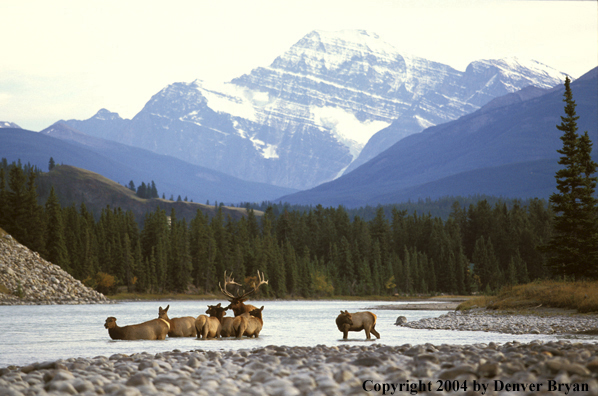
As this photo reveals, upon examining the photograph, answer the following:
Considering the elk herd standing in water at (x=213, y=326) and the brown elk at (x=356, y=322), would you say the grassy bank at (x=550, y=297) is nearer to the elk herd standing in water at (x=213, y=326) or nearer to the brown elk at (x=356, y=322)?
the brown elk at (x=356, y=322)

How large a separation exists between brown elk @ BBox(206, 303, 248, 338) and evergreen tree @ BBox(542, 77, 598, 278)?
35878 mm

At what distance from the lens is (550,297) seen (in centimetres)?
5034

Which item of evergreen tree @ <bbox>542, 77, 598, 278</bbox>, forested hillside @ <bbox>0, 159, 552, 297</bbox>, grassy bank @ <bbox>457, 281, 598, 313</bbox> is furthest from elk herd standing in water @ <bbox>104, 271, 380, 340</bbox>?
forested hillside @ <bbox>0, 159, 552, 297</bbox>

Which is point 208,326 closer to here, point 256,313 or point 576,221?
point 256,313

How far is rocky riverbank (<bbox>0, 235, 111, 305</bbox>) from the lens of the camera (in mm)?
88312

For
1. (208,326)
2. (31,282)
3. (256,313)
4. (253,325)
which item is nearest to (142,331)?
(208,326)

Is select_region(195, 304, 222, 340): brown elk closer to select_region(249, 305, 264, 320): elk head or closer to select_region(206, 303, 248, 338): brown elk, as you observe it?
select_region(206, 303, 248, 338): brown elk

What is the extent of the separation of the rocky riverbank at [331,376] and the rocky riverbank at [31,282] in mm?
75175

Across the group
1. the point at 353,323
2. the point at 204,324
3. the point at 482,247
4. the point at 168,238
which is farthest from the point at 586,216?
the point at 168,238

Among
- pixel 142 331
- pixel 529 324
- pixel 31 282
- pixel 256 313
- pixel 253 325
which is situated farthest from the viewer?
pixel 31 282

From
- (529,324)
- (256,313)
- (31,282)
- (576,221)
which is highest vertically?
(576,221)

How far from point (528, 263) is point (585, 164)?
11647cm

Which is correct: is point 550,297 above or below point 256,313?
below

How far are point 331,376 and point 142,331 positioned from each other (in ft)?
63.4
